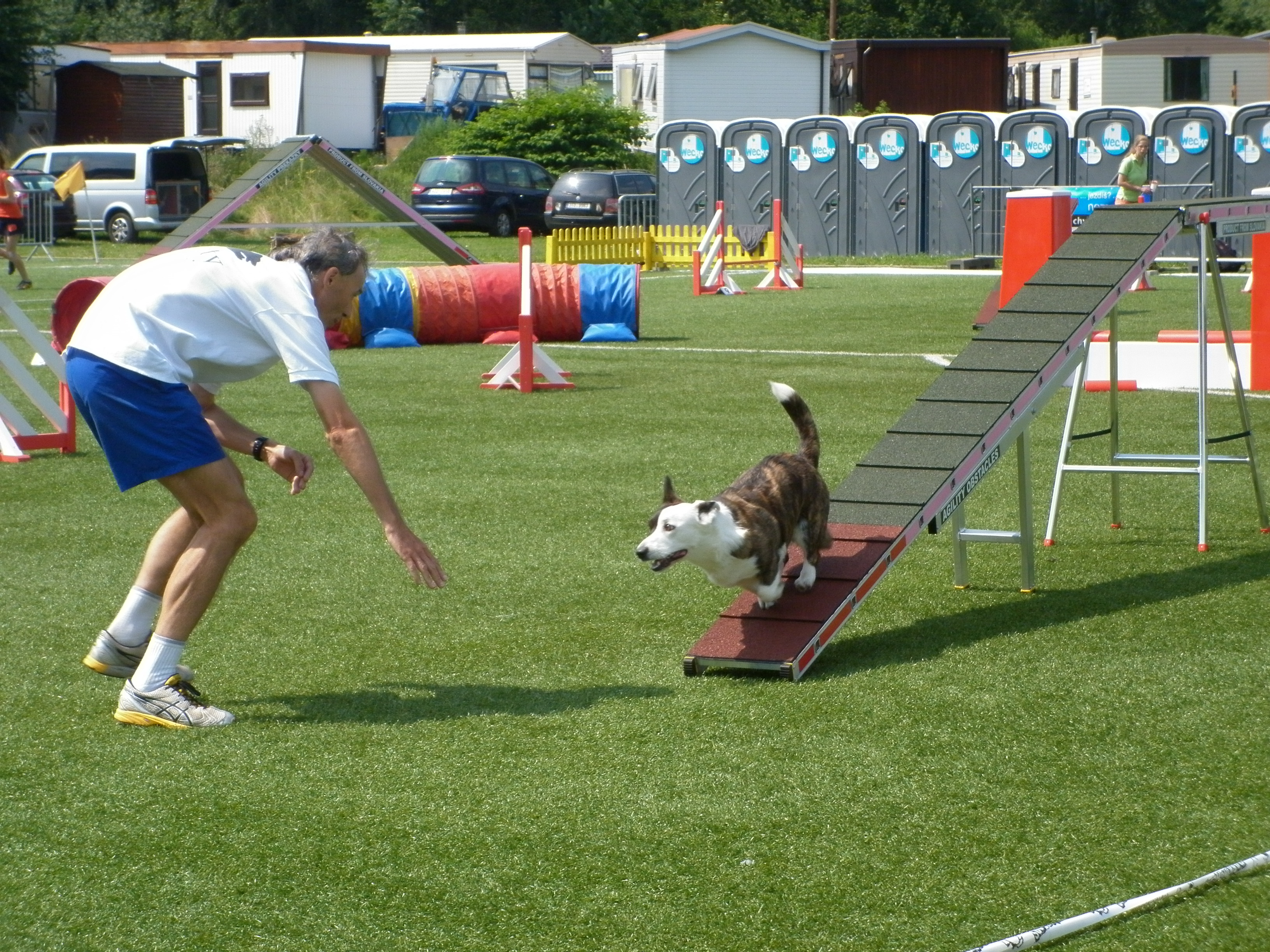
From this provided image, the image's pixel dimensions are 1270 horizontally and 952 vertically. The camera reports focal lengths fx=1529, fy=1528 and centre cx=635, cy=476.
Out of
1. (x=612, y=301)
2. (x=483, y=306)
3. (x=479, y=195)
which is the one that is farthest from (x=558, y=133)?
(x=483, y=306)

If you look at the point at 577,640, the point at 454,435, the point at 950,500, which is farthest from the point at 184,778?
the point at 454,435

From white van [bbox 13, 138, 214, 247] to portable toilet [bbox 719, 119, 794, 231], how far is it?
37.5 ft

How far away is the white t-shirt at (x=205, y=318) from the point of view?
4.28 m

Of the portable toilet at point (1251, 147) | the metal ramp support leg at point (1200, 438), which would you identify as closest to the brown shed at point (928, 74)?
the portable toilet at point (1251, 147)

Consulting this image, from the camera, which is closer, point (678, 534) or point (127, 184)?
point (678, 534)

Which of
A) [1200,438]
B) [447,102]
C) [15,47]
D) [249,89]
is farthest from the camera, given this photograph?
[447,102]

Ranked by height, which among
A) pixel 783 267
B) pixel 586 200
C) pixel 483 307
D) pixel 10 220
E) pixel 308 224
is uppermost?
pixel 586 200

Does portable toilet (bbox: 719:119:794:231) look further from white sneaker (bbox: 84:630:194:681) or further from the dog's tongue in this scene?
white sneaker (bbox: 84:630:194:681)

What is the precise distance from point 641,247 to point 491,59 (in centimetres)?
2487

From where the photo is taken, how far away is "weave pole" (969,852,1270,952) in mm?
3137

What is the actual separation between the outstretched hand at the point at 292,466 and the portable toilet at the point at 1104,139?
23571 millimetres

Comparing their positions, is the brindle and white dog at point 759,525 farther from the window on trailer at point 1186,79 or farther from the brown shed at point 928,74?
the window on trailer at point 1186,79

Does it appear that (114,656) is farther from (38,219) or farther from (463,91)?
(463,91)

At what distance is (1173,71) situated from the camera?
48219 mm
